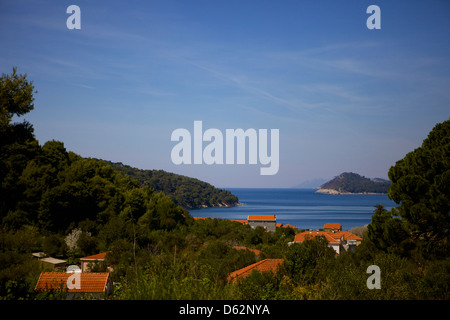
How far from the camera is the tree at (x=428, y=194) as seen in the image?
10.7 metres

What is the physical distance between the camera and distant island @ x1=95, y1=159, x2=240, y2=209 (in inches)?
3886

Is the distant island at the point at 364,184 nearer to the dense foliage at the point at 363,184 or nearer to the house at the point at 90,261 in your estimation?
the dense foliage at the point at 363,184

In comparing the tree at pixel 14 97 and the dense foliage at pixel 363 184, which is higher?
the tree at pixel 14 97

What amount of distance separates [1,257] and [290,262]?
32.9 ft

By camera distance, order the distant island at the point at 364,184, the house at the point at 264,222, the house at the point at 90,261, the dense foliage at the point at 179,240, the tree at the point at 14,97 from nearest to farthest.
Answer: the dense foliage at the point at 179,240 < the tree at the point at 14,97 < the house at the point at 90,261 < the house at the point at 264,222 < the distant island at the point at 364,184

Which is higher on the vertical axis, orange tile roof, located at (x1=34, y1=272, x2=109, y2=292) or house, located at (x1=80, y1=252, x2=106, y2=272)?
orange tile roof, located at (x1=34, y1=272, x2=109, y2=292)

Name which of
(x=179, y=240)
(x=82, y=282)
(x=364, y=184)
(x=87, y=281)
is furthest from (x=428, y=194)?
(x=364, y=184)

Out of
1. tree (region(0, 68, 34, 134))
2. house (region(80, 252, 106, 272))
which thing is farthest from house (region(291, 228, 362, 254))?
tree (region(0, 68, 34, 134))

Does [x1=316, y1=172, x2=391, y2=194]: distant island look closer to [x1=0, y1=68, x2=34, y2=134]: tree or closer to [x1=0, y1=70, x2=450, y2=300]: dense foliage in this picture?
[x1=0, y1=70, x2=450, y2=300]: dense foliage

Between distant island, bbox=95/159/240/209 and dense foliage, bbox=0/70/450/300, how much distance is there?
6112 cm

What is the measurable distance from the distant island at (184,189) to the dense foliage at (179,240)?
201ft

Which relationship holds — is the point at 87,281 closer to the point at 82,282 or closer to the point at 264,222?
the point at 82,282

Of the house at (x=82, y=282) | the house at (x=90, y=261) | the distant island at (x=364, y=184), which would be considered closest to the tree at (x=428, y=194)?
the house at (x=82, y=282)
